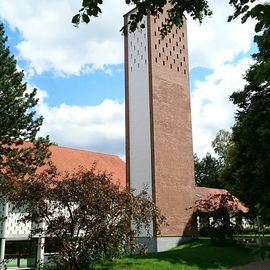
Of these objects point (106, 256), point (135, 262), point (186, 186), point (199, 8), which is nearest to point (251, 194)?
point (186, 186)

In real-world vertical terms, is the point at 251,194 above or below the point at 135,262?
above

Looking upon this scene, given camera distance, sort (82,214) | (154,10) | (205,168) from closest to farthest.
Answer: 1. (154,10)
2. (82,214)
3. (205,168)

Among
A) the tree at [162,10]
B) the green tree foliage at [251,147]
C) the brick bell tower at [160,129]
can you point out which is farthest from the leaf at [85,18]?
the brick bell tower at [160,129]

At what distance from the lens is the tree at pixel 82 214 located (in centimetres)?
1449

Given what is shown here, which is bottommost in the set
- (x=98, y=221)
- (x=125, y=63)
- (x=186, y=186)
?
(x=98, y=221)

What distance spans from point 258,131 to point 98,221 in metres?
10.2

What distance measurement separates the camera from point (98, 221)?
47.6ft

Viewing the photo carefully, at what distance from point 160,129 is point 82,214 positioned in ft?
51.2

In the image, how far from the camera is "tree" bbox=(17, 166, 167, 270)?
571 inches

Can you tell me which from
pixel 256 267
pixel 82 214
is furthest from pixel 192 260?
pixel 82 214

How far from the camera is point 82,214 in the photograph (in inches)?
578

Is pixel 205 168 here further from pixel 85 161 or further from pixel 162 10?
pixel 162 10

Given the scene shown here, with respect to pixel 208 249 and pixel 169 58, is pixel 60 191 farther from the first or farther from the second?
pixel 169 58

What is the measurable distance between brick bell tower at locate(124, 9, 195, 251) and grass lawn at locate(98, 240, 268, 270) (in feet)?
13.7
